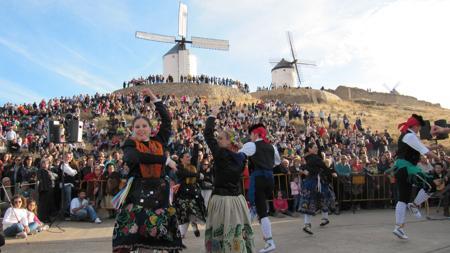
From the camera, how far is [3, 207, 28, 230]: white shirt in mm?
8422

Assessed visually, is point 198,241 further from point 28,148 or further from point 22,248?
point 28,148

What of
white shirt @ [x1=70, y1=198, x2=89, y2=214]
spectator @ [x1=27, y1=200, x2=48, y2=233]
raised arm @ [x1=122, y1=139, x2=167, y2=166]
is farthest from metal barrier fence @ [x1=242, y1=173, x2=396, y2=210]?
raised arm @ [x1=122, y1=139, x2=167, y2=166]

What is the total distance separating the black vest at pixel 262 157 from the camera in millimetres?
6699

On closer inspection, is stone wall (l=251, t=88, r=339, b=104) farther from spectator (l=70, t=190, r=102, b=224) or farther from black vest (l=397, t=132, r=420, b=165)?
black vest (l=397, t=132, r=420, b=165)

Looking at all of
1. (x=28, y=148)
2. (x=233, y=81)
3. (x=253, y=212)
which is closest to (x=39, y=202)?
(x=253, y=212)

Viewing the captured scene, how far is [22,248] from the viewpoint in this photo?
7.43m

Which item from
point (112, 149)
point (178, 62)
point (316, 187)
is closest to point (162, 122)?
point (316, 187)

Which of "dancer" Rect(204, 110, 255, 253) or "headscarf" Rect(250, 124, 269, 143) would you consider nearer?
"dancer" Rect(204, 110, 255, 253)

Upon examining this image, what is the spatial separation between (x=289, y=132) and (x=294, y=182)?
18.0m

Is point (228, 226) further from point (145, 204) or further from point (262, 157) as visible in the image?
point (262, 157)

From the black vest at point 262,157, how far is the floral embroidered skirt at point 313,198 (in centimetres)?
209

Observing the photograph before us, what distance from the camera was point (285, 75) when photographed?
257ft

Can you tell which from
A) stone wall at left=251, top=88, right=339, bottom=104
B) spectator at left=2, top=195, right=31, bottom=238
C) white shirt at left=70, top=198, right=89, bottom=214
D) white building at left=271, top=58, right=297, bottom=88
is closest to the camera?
spectator at left=2, top=195, right=31, bottom=238

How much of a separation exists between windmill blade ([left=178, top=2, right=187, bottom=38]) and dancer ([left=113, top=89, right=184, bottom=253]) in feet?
213
